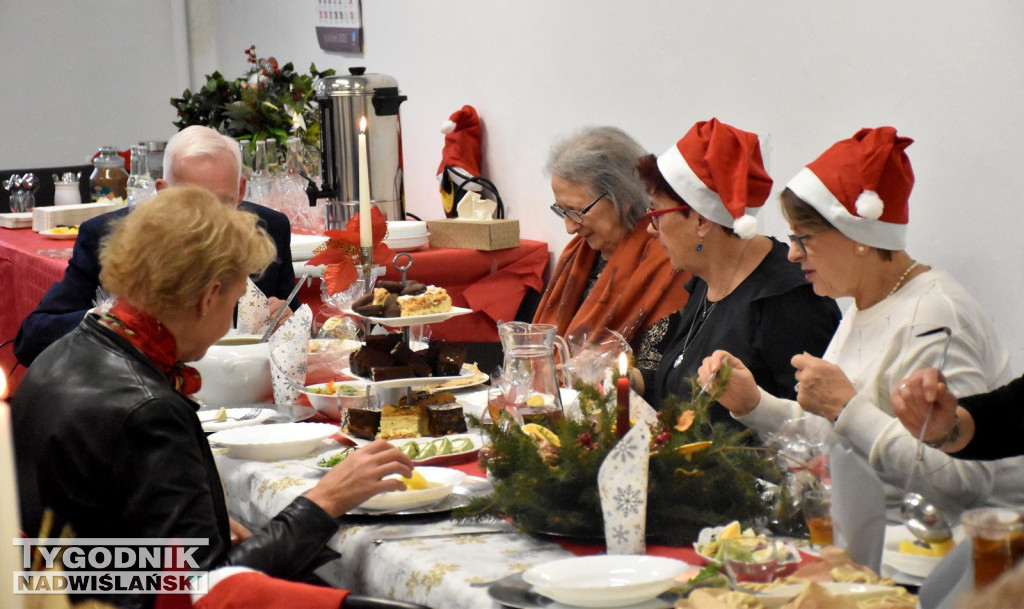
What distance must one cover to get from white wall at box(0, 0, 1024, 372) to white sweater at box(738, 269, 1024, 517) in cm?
62

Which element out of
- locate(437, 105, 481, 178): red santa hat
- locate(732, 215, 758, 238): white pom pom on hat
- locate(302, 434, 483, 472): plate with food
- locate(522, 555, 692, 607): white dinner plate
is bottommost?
locate(302, 434, 483, 472): plate with food

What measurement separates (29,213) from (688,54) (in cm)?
388

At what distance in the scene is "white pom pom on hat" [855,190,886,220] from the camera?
2.25 m

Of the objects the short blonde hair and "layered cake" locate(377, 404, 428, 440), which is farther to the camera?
"layered cake" locate(377, 404, 428, 440)

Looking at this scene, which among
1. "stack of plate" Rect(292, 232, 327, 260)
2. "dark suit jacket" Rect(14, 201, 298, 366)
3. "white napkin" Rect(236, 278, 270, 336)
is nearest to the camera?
"white napkin" Rect(236, 278, 270, 336)

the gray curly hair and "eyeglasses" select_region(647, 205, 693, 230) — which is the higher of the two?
the gray curly hair

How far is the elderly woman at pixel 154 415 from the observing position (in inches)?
65.3

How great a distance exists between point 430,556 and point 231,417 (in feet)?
3.43

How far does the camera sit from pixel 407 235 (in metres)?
4.24

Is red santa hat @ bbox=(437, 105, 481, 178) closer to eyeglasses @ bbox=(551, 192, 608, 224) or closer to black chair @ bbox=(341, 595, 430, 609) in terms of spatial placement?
eyeglasses @ bbox=(551, 192, 608, 224)

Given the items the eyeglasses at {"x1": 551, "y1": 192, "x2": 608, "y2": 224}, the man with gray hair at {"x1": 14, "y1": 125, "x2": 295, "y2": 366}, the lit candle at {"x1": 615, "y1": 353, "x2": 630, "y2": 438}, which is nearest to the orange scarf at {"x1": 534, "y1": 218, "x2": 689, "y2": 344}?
the eyeglasses at {"x1": 551, "y1": 192, "x2": 608, "y2": 224}

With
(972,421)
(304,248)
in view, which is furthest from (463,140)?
(972,421)

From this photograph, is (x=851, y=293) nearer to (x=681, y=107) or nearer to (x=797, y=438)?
(x=797, y=438)

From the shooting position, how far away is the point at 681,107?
3.75 m
